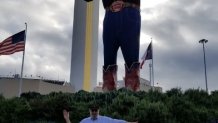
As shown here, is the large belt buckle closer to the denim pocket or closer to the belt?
the belt

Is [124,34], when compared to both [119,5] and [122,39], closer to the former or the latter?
[122,39]

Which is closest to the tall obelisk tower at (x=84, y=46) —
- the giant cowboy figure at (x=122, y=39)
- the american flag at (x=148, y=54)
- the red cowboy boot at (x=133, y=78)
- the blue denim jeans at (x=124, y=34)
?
the american flag at (x=148, y=54)

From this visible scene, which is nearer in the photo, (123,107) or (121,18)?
(123,107)

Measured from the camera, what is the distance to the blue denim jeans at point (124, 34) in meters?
23.6

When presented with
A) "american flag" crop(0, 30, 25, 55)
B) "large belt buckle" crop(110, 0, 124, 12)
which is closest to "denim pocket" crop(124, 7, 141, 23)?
"large belt buckle" crop(110, 0, 124, 12)

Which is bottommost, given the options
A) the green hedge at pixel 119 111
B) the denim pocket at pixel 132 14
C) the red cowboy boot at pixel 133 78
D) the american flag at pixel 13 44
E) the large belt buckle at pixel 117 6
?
the green hedge at pixel 119 111

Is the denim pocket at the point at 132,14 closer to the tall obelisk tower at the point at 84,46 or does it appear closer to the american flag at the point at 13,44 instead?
the tall obelisk tower at the point at 84,46

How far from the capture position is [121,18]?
23766 millimetres

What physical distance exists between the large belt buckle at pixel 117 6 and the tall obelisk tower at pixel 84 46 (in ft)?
21.3

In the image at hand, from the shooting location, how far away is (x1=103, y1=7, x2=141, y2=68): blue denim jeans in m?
23.6

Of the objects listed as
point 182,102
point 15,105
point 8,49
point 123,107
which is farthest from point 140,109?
point 8,49

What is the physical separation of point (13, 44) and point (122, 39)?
23.8 feet

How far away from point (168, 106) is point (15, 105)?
578 cm

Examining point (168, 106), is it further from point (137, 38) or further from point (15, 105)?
point (137, 38)
